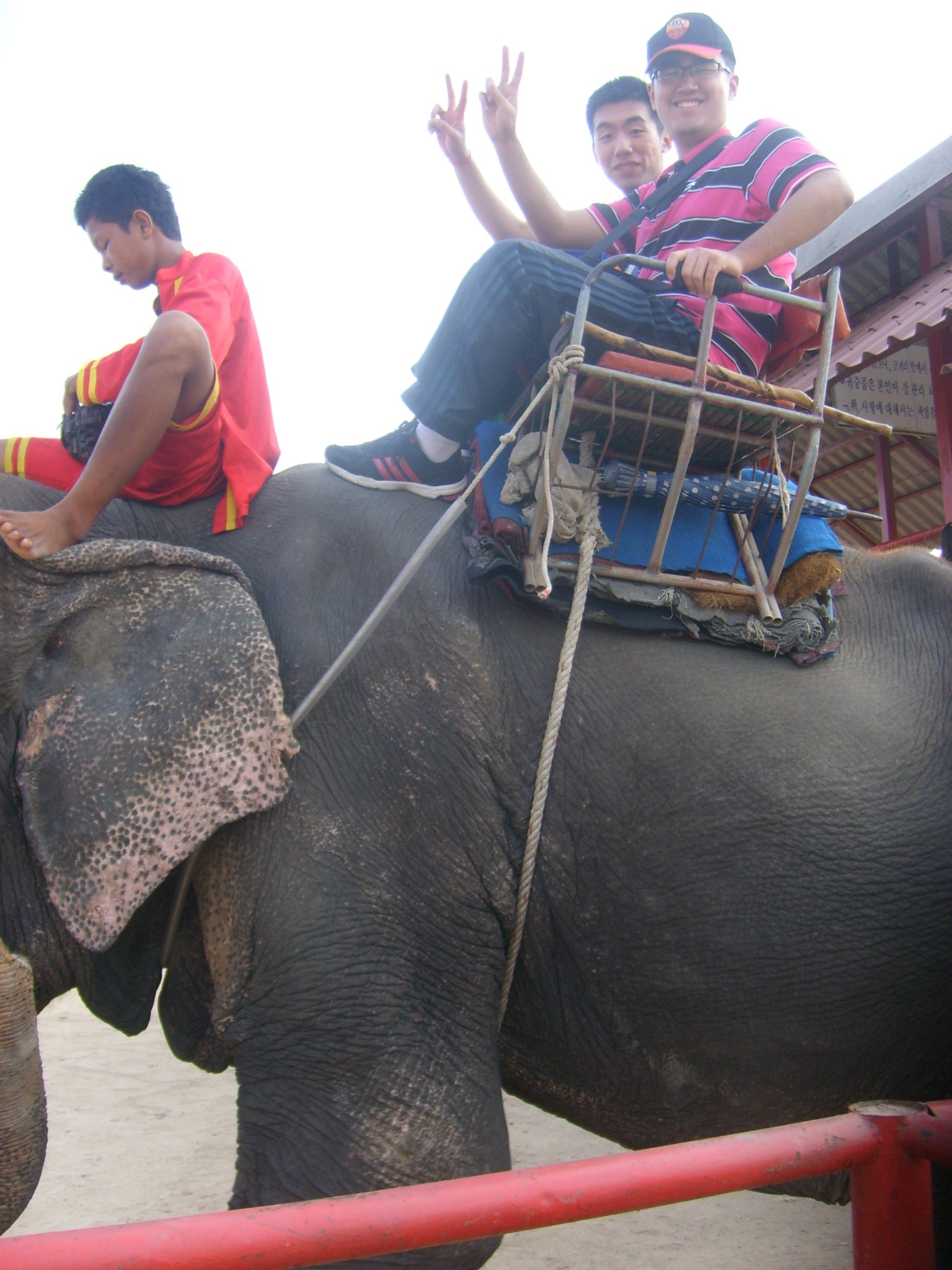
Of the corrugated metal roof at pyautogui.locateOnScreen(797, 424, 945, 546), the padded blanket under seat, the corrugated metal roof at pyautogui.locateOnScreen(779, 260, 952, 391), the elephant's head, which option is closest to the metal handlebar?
the padded blanket under seat

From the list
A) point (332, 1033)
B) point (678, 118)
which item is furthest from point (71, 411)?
point (678, 118)

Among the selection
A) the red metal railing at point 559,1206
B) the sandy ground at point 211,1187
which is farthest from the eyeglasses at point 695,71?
the sandy ground at point 211,1187

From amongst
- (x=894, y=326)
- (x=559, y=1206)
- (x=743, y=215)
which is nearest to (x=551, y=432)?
(x=743, y=215)

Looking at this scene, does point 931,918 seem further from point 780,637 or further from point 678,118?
point 678,118

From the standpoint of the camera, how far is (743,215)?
2.08 metres

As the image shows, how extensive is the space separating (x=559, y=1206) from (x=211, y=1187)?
2656 millimetres

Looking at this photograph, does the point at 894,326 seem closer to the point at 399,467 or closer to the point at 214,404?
the point at 399,467

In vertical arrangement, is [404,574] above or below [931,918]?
above

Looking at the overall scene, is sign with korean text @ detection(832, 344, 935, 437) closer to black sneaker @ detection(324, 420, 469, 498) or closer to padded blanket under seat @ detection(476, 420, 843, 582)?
padded blanket under seat @ detection(476, 420, 843, 582)

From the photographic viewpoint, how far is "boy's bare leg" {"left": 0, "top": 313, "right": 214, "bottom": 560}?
1741 mm

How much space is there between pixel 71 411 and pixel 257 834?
98 centimetres

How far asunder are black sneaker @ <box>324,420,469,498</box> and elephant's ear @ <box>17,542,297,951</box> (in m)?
0.49

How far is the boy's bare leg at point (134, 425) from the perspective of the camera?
1741 millimetres

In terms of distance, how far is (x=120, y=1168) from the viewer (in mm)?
3223
